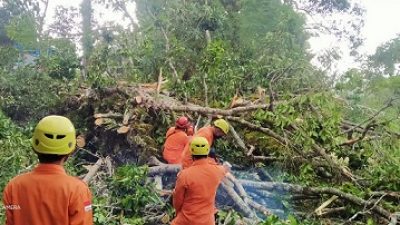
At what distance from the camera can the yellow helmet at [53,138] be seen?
7.05 ft

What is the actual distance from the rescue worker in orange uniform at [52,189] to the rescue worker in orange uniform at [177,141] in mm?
3469

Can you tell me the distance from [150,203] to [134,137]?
5.24 ft

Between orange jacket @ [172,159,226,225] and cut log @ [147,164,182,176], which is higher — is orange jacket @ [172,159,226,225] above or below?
above

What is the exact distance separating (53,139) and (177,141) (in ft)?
11.8

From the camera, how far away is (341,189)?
5215mm

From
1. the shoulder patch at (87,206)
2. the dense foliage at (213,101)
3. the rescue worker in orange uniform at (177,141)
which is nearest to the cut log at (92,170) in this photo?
the dense foliage at (213,101)

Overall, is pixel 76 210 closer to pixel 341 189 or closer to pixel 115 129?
pixel 341 189

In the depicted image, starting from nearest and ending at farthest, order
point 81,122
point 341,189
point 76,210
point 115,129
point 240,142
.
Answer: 1. point 76,210
2. point 341,189
3. point 240,142
4. point 115,129
5. point 81,122

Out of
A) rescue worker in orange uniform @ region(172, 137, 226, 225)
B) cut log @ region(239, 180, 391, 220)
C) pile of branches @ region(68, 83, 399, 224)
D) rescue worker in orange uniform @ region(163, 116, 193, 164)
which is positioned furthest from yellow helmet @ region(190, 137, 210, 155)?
rescue worker in orange uniform @ region(163, 116, 193, 164)

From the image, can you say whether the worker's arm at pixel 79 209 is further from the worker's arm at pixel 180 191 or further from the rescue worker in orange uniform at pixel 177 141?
the rescue worker in orange uniform at pixel 177 141

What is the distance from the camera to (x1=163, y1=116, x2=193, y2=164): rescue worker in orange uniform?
5.69 metres

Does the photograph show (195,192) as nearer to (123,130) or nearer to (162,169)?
(162,169)

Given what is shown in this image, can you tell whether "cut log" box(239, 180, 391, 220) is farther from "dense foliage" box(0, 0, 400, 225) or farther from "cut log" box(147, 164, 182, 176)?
"cut log" box(147, 164, 182, 176)

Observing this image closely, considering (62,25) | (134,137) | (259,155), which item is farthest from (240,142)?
(62,25)
